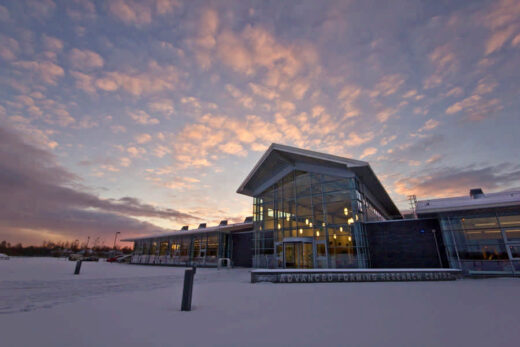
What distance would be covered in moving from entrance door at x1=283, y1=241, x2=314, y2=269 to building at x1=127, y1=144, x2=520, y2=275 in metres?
0.08

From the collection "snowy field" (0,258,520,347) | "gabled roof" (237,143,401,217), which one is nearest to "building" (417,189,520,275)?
"gabled roof" (237,143,401,217)

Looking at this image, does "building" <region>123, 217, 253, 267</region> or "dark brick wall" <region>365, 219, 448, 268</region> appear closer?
"dark brick wall" <region>365, 219, 448, 268</region>

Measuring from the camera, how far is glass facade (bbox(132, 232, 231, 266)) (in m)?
32.6

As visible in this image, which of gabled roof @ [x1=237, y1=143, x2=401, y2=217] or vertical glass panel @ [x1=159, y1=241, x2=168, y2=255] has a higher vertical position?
gabled roof @ [x1=237, y1=143, x2=401, y2=217]

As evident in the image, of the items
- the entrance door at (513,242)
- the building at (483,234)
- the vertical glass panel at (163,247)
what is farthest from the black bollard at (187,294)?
the vertical glass panel at (163,247)

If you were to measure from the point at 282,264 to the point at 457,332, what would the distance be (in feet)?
60.0

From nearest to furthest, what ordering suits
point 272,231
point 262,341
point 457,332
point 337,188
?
1. point 262,341
2. point 457,332
3. point 337,188
4. point 272,231

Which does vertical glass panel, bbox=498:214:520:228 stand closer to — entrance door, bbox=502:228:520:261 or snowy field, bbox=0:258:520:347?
entrance door, bbox=502:228:520:261

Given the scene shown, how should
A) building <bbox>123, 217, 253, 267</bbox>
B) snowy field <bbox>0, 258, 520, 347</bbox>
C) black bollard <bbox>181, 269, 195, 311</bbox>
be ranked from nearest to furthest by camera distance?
snowy field <bbox>0, 258, 520, 347</bbox> → black bollard <bbox>181, 269, 195, 311</bbox> → building <bbox>123, 217, 253, 267</bbox>

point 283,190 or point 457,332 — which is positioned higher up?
point 283,190

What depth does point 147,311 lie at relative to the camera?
5.96 metres

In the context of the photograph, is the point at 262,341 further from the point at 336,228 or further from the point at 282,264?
the point at 282,264

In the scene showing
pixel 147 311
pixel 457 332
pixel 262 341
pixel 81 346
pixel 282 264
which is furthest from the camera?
pixel 282 264

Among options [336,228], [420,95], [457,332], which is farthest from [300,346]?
[420,95]
